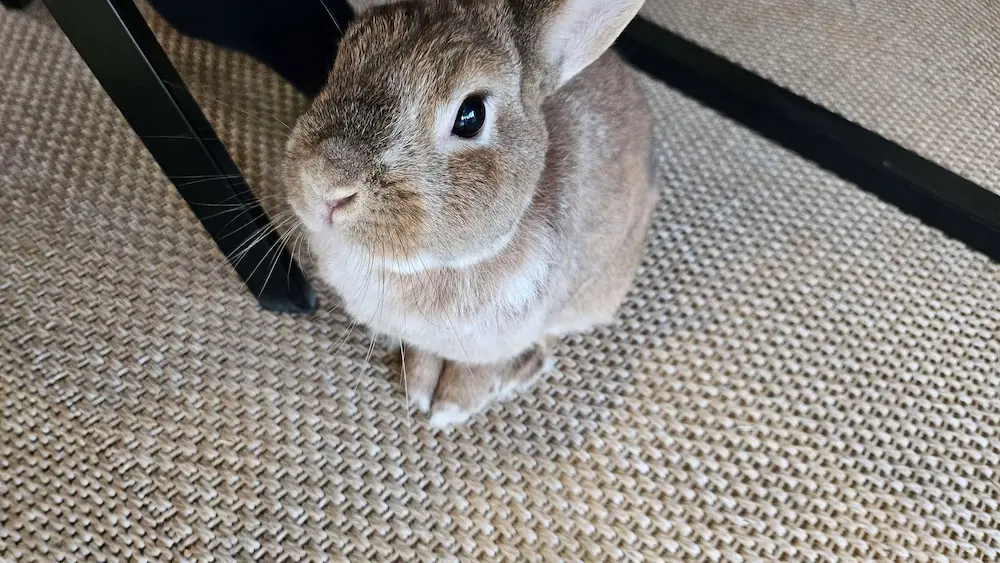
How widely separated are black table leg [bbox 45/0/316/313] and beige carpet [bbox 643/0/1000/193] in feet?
3.71

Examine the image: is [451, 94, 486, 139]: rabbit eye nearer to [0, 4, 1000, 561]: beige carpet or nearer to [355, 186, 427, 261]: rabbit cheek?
[355, 186, 427, 261]: rabbit cheek

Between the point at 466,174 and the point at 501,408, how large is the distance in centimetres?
49

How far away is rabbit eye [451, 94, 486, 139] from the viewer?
2.28 feet

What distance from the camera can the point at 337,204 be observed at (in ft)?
2.21

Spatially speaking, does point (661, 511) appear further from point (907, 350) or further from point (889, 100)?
point (889, 100)

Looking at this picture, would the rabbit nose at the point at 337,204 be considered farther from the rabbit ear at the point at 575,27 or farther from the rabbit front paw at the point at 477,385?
the rabbit front paw at the point at 477,385

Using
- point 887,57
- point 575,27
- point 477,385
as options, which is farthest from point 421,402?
point 887,57

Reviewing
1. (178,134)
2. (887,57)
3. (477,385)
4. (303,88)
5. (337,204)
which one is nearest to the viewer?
(337,204)

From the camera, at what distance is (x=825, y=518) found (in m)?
0.97

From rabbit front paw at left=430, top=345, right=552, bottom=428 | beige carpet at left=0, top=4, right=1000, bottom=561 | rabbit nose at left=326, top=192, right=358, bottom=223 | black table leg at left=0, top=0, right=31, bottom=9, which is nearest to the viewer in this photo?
rabbit nose at left=326, top=192, right=358, bottom=223

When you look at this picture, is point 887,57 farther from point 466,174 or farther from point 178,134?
point 178,134

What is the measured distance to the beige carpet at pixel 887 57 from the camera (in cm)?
143

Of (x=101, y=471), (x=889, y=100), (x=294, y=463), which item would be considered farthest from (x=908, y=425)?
(x=101, y=471)

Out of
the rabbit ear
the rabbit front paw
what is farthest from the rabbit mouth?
the rabbit front paw
